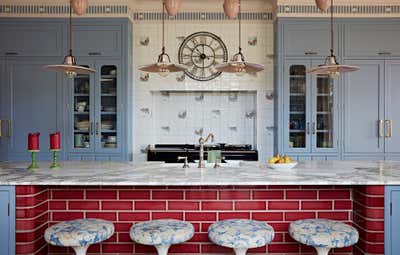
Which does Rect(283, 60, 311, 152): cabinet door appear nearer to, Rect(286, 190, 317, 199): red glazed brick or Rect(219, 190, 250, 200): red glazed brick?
Rect(286, 190, 317, 199): red glazed brick

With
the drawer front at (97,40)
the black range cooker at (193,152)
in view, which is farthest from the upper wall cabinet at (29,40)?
the black range cooker at (193,152)

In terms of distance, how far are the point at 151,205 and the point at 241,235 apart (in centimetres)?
70

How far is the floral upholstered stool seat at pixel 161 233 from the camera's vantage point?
6.13 ft

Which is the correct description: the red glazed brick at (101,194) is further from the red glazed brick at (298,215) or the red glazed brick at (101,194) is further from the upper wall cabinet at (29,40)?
the upper wall cabinet at (29,40)

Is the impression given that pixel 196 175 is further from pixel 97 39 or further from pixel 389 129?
pixel 389 129

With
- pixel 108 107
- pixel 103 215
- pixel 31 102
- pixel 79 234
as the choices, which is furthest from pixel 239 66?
pixel 31 102

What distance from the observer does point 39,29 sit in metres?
4.26

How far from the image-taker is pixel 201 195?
2.30m

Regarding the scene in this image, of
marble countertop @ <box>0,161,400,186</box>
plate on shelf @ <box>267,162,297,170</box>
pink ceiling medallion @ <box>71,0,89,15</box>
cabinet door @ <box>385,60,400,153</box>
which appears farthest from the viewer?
cabinet door @ <box>385,60,400,153</box>

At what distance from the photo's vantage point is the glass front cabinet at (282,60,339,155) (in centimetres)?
420

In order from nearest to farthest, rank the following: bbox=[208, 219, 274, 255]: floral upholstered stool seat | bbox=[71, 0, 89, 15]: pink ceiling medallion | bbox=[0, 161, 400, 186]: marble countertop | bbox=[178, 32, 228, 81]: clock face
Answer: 1. bbox=[208, 219, 274, 255]: floral upholstered stool seat
2. bbox=[0, 161, 400, 186]: marble countertop
3. bbox=[71, 0, 89, 15]: pink ceiling medallion
4. bbox=[178, 32, 228, 81]: clock face

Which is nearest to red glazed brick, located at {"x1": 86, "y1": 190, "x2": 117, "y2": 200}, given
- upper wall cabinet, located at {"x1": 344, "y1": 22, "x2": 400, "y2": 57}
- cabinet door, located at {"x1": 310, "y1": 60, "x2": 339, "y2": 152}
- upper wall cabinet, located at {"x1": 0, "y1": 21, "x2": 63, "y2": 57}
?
upper wall cabinet, located at {"x1": 0, "y1": 21, "x2": 63, "y2": 57}

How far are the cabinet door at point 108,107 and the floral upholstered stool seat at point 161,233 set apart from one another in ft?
7.86

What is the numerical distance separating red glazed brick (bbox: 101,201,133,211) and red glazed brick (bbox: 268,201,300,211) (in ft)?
2.98
